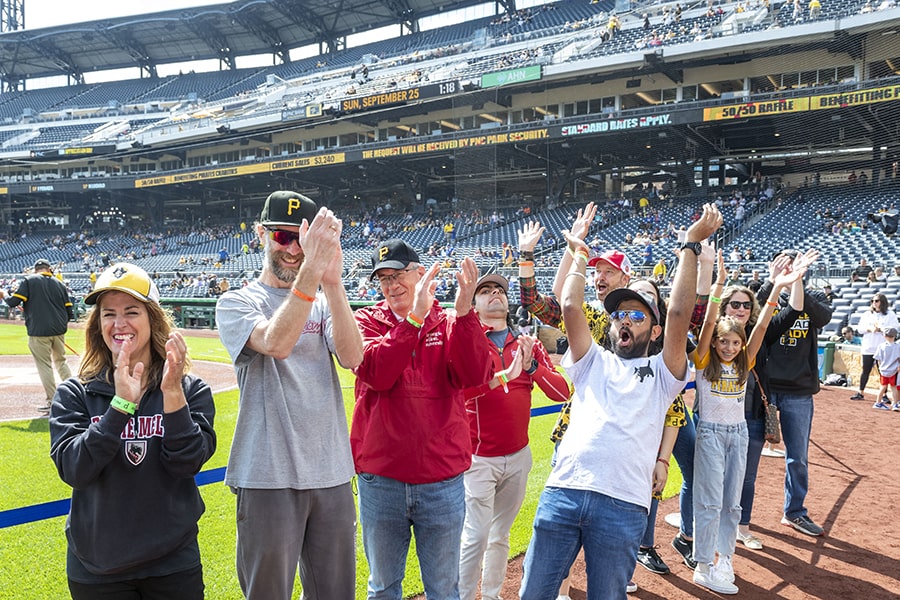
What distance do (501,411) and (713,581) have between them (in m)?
1.92

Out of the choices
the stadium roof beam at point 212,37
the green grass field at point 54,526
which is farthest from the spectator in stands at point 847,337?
the stadium roof beam at point 212,37

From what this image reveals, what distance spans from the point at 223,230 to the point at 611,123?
26.5 m

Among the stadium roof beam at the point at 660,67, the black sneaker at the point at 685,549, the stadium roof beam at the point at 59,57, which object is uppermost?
the stadium roof beam at the point at 59,57

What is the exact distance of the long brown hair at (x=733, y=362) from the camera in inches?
170

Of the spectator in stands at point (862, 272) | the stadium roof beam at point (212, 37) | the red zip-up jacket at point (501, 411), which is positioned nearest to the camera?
the red zip-up jacket at point (501, 411)

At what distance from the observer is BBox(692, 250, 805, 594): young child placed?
4078 millimetres

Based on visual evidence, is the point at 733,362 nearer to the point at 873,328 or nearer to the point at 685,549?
the point at 685,549

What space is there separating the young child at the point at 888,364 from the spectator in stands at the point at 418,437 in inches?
409

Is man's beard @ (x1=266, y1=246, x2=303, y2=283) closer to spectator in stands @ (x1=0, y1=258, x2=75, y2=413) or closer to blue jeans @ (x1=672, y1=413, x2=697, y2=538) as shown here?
blue jeans @ (x1=672, y1=413, x2=697, y2=538)

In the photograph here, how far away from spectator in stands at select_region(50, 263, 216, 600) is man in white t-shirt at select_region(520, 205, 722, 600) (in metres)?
1.46

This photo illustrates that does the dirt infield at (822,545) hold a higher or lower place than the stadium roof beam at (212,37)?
lower

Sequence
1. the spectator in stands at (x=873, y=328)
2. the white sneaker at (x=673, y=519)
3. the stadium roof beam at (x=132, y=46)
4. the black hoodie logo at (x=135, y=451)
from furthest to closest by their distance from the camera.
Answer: the stadium roof beam at (x=132, y=46), the spectator in stands at (x=873, y=328), the white sneaker at (x=673, y=519), the black hoodie logo at (x=135, y=451)

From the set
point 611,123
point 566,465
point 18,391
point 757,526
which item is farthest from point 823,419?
point 611,123

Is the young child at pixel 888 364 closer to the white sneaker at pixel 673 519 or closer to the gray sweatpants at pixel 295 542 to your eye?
the white sneaker at pixel 673 519
